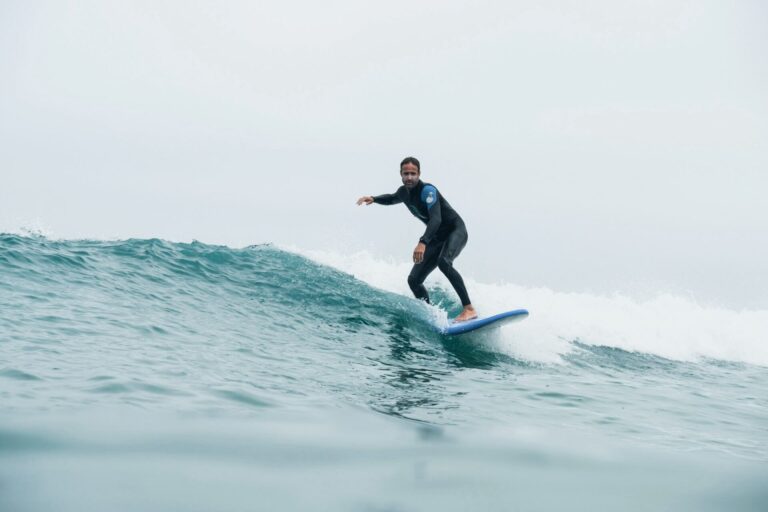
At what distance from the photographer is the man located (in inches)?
334

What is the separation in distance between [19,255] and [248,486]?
9.18 meters

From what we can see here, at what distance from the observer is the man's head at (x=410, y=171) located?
8.54 meters

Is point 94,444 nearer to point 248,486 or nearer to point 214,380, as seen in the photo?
point 248,486

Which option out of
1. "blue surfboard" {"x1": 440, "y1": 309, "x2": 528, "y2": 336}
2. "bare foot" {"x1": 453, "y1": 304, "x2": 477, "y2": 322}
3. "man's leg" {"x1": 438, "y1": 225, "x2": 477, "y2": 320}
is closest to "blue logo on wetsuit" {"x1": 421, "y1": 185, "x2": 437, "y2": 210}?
"man's leg" {"x1": 438, "y1": 225, "x2": 477, "y2": 320}

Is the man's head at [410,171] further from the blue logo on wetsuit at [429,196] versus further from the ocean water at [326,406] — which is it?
the ocean water at [326,406]

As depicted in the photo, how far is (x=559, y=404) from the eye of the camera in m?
5.16

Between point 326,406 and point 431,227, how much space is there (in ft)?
14.8

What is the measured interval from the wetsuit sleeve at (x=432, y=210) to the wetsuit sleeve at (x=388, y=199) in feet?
1.69

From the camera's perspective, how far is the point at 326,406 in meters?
4.28

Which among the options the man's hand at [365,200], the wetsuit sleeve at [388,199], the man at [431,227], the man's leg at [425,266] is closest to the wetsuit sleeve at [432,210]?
the man at [431,227]

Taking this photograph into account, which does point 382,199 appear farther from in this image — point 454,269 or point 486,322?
point 486,322

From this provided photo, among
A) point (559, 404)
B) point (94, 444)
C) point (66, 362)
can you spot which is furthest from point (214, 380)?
point (559, 404)

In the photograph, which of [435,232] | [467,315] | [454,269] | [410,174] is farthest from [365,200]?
[467,315]

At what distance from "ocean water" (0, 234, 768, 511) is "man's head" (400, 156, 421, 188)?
200 centimetres
